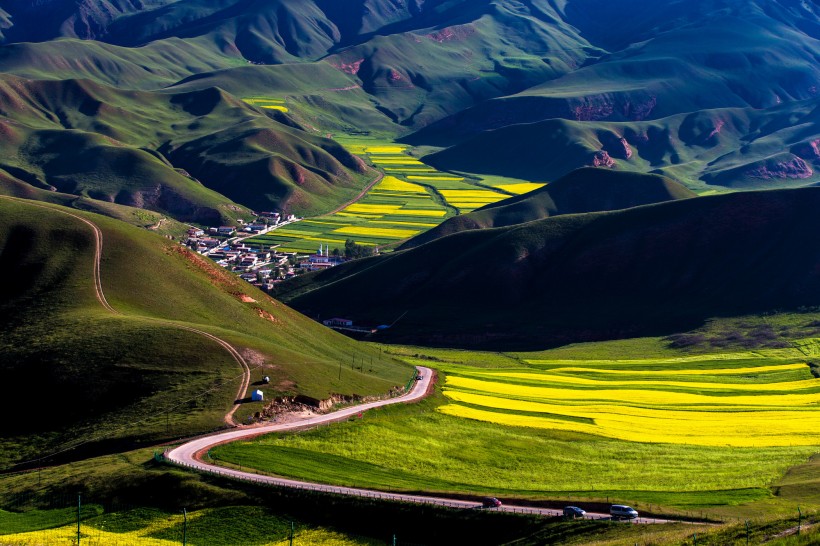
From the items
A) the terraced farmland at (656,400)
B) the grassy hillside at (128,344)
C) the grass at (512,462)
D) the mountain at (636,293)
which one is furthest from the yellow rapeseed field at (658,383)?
the grass at (512,462)

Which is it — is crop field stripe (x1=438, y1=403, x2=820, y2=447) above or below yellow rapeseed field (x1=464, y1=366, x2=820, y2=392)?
above

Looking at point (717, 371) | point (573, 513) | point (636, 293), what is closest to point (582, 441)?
point (573, 513)

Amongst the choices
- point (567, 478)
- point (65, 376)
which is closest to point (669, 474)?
point (567, 478)

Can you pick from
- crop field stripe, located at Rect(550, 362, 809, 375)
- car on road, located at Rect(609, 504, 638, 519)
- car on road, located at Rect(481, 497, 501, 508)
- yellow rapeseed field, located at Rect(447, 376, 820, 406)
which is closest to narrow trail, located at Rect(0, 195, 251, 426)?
car on road, located at Rect(481, 497, 501, 508)

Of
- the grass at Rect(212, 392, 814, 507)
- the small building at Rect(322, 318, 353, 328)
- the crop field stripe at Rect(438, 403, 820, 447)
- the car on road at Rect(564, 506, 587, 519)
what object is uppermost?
the car on road at Rect(564, 506, 587, 519)

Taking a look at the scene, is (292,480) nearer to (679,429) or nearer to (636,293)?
(679,429)

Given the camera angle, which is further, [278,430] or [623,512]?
[278,430]

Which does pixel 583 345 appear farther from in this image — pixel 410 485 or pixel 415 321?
pixel 410 485

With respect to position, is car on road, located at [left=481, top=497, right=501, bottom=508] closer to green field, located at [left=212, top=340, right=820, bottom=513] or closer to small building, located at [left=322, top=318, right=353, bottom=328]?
green field, located at [left=212, top=340, right=820, bottom=513]
